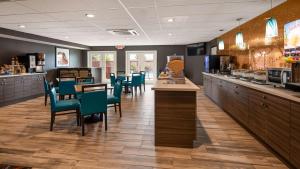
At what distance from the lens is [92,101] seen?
138 inches

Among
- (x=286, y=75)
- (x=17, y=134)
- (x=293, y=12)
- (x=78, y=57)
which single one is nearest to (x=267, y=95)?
(x=286, y=75)

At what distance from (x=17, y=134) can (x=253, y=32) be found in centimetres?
555

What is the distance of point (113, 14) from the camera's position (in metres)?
4.23

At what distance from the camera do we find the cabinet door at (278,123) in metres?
2.26

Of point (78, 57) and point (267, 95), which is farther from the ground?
point (78, 57)

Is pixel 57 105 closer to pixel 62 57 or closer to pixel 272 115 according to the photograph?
pixel 272 115

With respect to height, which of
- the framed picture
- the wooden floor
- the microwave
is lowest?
the wooden floor

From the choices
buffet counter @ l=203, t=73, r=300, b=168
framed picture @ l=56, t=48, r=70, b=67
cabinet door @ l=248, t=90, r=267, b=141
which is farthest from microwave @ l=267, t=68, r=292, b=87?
framed picture @ l=56, t=48, r=70, b=67

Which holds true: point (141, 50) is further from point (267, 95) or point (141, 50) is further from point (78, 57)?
point (267, 95)

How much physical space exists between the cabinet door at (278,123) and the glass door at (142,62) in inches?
358

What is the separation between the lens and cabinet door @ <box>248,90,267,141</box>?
2.84 metres

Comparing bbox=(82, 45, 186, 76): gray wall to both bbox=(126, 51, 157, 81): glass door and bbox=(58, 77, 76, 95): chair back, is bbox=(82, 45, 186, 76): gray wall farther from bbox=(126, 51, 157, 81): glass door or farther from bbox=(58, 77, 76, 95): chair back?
bbox=(58, 77, 76, 95): chair back

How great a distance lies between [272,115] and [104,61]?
1059 centimetres

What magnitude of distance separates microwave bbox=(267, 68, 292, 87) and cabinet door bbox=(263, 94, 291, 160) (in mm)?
349
